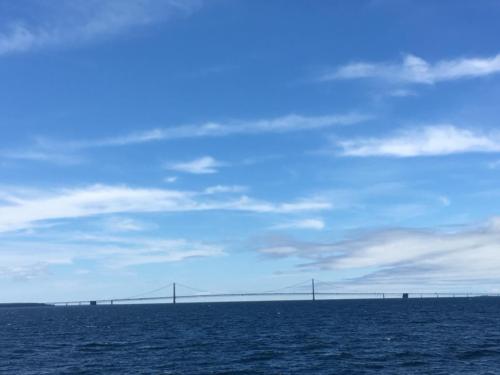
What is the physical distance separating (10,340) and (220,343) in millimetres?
49229

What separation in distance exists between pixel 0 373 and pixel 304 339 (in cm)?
5105

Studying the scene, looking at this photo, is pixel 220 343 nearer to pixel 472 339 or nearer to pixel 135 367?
pixel 135 367

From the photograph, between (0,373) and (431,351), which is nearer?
(0,373)

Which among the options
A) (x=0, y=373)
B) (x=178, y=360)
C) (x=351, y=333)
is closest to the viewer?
(x=0, y=373)

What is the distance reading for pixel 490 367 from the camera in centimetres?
6125

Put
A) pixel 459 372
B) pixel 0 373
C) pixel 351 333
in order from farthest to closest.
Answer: pixel 351 333
pixel 0 373
pixel 459 372

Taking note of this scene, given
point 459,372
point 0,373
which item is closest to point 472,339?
point 459,372

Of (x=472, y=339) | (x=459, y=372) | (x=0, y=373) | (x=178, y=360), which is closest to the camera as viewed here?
(x=459, y=372)

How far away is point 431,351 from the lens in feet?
248

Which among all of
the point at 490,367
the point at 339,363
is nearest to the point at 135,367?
the point at 339,363

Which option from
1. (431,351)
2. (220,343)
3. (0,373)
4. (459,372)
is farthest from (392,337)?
(0,373)

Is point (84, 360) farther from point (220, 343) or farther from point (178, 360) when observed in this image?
point (220, 343)

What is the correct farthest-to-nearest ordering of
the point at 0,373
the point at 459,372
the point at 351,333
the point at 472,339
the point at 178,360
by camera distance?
the point at 351,333, the point at 472,339, the point at 178,360, the point at 0,373, the point at 459,372

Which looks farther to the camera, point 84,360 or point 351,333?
point 351,333
